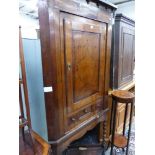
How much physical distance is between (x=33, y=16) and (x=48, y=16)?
60 cm

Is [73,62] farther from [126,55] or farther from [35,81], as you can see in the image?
[126,55]

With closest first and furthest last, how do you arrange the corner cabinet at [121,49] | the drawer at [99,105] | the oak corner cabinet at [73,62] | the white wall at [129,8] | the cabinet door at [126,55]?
the oak corner cabinet at [73,62] → the drawer at [99,105] → the corner cabinet at [121,49] → the cabinet door at [126,55] → the white wall at [129,8]

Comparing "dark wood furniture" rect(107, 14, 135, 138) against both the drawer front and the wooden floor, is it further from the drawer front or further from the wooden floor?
the wooden floor

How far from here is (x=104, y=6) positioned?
4.36 feet

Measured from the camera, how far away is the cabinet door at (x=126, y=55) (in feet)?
6.42

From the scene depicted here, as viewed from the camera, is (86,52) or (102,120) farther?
(102,120)

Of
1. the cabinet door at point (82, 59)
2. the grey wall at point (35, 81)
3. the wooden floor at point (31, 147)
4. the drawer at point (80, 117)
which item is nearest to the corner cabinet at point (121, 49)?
the cabinet door at point (82, 59)

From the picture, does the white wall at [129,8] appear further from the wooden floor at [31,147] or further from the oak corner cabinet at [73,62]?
the wooden floor at [31,147]

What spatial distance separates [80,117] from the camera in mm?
1291

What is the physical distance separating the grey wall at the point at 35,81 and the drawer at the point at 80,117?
236 millimetres

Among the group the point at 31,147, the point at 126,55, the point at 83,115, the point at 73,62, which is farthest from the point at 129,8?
the point at 31,147
